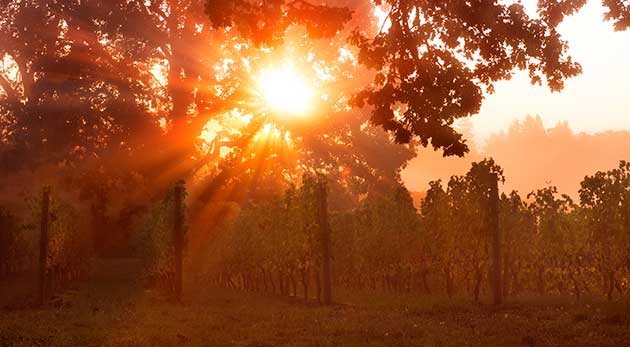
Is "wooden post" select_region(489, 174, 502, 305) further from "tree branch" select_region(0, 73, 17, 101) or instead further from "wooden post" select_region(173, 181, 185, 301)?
"tree branch" select_region(0, 73, 17, 101)

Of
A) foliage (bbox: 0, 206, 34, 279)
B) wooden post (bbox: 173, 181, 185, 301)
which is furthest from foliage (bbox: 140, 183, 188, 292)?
foliage (bbox: 0, 206, 34, 279)

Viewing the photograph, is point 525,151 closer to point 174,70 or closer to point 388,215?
point 174,70

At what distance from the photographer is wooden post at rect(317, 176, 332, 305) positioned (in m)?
21.4

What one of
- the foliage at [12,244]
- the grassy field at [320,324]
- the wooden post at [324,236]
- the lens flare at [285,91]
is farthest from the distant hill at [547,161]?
the grassy field at [320,324]

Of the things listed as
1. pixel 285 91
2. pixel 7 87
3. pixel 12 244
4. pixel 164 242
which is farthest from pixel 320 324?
pixel 7 87

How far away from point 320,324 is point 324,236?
22.9 feet

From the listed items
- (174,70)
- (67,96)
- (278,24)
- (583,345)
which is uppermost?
(174,70)

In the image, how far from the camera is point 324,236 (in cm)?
2197

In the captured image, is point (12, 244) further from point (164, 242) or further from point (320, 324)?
point (320, 324)

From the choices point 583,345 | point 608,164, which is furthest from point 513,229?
point 608,164

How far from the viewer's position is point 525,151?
6865 inches

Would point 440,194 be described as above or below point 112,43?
below

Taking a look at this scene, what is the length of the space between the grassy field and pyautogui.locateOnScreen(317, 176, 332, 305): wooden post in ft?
2.41

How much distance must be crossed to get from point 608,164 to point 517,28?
15337 centimetres
